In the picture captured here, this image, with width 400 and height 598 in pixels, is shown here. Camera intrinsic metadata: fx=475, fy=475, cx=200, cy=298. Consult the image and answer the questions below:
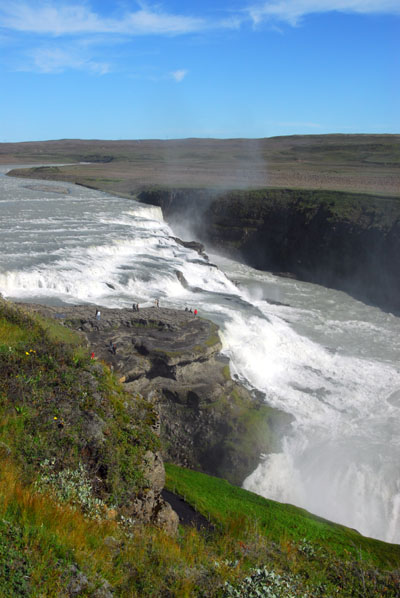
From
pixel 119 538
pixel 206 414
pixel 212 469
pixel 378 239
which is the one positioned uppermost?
pixel 378 239

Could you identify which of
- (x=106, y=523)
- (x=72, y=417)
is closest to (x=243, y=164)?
(x=72, y=417)

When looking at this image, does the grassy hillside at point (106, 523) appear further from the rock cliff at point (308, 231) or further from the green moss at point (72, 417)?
the rock cliff at point (308, 231)

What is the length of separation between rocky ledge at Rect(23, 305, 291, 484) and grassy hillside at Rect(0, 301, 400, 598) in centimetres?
392

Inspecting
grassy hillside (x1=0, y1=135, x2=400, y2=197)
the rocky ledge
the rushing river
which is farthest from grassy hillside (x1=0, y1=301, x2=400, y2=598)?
grassy hillside (x1=0, y1=135, x2=400, y2=197)

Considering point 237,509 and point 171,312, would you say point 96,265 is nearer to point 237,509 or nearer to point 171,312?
point 171,312

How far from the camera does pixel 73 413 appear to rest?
6.60 metres

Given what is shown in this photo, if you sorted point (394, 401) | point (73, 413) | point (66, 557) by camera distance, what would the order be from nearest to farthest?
point (66, 557) < point (73, 413) < point (394, 401)

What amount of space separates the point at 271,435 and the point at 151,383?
3.84 metres

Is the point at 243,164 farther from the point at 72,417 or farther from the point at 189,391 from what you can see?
the point at 72,417

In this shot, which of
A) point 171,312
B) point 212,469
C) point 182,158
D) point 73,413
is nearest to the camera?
point 73,413

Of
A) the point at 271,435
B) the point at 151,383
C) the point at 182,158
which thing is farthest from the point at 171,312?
the point at 182,158

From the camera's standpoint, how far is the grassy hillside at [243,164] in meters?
55.5

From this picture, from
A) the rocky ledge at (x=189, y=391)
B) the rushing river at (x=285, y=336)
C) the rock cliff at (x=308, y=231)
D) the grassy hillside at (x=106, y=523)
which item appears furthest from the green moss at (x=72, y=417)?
the rock cliff at (x=308, y=231)

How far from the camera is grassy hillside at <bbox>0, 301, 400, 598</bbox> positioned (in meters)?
4.24
